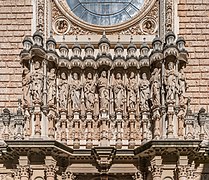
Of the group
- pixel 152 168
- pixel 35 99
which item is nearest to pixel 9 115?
pixel 35 99

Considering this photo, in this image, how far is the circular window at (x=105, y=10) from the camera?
1591cm

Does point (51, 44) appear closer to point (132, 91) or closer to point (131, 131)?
point (132, 91)

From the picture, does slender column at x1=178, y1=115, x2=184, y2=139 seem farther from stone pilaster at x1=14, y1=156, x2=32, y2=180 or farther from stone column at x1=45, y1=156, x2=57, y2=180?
stone pilaster at x1=14, y1=156, x2=32, y2=180

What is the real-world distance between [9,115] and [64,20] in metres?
2.95

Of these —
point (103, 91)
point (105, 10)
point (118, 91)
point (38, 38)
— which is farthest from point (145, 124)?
point (105, 10)

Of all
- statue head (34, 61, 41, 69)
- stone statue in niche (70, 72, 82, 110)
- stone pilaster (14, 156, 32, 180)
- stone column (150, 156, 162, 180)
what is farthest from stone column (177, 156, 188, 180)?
statue head (34, 61, 41, 69)

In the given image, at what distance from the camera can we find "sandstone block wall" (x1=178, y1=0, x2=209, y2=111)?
1491 cm

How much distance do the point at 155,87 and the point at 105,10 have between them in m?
2.83

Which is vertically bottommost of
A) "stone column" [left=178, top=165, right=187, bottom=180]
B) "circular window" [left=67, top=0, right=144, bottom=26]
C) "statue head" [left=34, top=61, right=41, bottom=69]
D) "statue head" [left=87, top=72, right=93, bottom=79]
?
"stone column" [left=178, top=165, right=187, bottom=180]

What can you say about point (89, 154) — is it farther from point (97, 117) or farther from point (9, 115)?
point (9, 115)

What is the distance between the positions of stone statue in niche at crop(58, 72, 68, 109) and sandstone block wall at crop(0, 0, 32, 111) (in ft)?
3.48

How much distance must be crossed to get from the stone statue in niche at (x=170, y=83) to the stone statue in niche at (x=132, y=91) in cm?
90

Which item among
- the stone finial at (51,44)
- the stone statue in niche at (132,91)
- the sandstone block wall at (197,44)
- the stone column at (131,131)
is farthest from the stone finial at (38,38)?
the sandstone block wall at (197,44)

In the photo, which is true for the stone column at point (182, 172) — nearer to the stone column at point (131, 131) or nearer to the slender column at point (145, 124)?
the slender column at point (145, 124)
